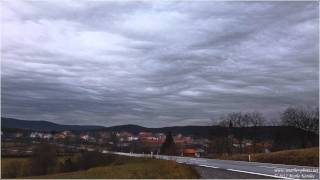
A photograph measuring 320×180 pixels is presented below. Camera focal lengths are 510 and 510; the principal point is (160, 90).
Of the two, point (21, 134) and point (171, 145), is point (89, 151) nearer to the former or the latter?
point (21, 134)

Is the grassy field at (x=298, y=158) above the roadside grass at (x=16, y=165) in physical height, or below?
above

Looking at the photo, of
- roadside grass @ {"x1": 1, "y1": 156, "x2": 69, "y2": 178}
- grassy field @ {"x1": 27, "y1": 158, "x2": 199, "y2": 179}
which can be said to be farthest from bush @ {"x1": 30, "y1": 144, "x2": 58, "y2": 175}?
grassy field @ {"x1": 27, "y1": 158, "x2": 199, "y2": 179}

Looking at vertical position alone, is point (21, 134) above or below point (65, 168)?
above

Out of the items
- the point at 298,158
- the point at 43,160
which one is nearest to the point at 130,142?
the point at 43,160

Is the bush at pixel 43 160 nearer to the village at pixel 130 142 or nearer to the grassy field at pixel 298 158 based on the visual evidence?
the village at pixel 130 142

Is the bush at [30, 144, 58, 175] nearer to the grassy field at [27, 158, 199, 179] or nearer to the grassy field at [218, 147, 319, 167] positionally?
the grassy field at [218, 147, 319, 167]

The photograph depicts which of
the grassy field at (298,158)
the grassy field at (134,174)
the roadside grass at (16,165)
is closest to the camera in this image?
the grassy field at (134,174)

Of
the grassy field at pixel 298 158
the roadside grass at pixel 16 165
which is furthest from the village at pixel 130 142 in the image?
the grassy field at pixel 298 158

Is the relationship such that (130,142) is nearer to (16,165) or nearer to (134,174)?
(16,165)

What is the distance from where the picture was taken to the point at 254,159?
176 ft

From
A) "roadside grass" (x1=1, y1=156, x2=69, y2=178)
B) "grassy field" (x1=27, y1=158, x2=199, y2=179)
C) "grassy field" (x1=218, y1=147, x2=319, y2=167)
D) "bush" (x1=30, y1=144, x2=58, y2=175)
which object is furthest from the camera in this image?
"bush" (x1=30, y1=144, x2=58, y2=175)

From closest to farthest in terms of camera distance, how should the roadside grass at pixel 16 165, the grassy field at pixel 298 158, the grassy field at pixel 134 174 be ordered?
the grassy field at pixel 134 174 < the grassy field at pixel 298 158 < the roadside grass at pixel 16 165

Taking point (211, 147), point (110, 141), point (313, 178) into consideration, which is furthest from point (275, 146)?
point (313, 178)

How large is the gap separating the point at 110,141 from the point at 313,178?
287 ft
